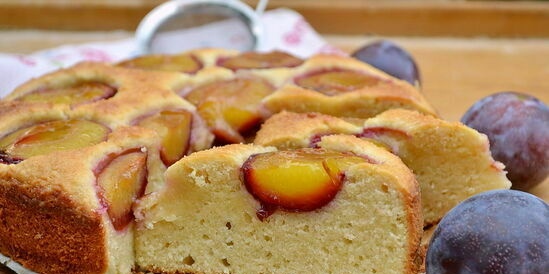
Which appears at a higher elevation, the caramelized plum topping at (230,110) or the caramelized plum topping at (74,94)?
the caramelized plum topping at (230,110)

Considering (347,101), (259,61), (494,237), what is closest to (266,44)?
(259,61)

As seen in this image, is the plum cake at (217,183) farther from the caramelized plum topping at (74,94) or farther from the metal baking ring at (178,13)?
the metal baking ring at (178,13)

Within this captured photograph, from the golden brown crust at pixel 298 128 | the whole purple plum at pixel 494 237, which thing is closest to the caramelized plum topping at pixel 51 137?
the golden brown crust at pixel 298 128

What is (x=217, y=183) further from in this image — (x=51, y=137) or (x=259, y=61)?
(x=259, y=61)

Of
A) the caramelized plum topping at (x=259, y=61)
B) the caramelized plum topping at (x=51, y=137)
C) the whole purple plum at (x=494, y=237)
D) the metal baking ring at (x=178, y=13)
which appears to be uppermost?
the whole purple plum at (x=494, y=237)

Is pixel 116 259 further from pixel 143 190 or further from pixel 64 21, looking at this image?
pixel 64 21

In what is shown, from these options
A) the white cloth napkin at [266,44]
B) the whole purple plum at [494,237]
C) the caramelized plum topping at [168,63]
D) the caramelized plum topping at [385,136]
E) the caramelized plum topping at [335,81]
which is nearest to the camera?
the whole purple plum at [494,237]
